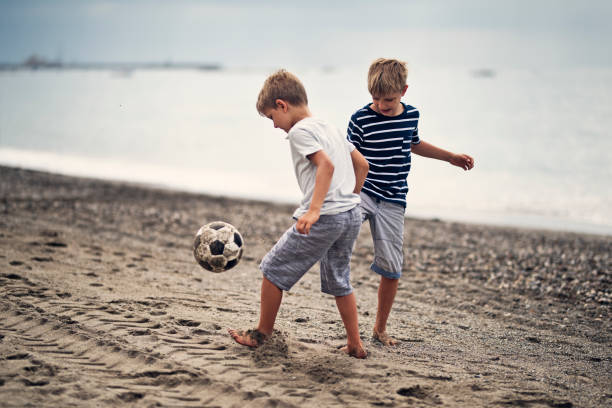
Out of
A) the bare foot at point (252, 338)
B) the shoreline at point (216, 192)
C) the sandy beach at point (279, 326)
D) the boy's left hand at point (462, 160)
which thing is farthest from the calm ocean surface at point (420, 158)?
the bare foot at point (252, 338)

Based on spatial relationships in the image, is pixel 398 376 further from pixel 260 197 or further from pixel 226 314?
pixel 260 197

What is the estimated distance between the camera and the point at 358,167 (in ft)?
12.3

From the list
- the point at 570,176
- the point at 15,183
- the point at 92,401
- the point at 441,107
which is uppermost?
the point at 441,107

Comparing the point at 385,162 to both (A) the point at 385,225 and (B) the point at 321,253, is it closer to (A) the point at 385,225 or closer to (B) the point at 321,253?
(A) the point at 385,225

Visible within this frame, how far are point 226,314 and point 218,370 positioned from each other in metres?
1.32

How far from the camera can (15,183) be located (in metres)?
12.5

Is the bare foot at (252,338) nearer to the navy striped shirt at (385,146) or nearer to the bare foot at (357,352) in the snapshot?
the bare foot at (357,352)

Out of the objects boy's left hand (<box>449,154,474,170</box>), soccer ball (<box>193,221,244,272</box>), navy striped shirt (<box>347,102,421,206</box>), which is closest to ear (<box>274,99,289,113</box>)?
navy striped shirt (<box>347,102,421,206</box>)

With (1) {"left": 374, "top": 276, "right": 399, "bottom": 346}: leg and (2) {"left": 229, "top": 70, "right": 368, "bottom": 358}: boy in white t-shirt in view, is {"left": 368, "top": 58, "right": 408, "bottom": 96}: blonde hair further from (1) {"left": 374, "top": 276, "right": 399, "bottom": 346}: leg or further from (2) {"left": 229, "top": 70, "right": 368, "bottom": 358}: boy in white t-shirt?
(1) {"left": 374, "top": 276, "right": 399, "bottom": 346}: leg

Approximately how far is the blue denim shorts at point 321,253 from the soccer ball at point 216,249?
0.56 meters

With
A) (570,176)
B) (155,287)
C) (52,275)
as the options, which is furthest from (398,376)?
(570,176)

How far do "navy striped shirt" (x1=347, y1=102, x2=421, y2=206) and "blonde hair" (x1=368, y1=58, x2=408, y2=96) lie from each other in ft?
0.68

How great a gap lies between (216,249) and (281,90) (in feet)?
4.47

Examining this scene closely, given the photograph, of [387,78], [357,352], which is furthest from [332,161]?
[357,352]
